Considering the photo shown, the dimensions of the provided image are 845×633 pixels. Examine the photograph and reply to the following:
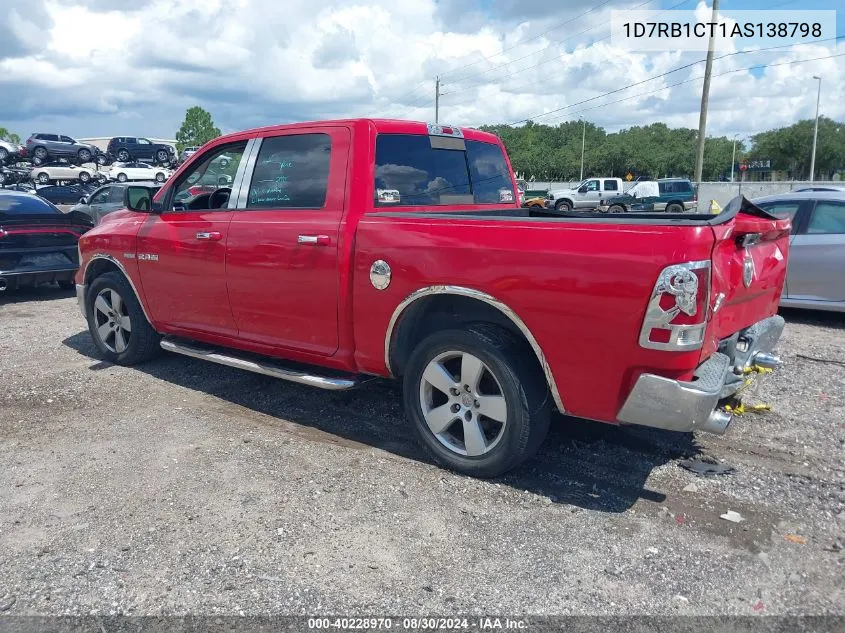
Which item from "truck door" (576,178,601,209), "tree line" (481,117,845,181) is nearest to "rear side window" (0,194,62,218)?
"truck door" (576,178,601,209)

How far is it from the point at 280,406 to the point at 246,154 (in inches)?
73.7

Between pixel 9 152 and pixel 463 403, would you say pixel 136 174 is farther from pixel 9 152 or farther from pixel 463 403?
pixel 463 403

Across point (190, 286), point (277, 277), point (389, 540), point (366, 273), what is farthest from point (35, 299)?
point (389, 540)

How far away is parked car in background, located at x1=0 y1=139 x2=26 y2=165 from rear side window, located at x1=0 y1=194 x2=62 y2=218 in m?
31.6

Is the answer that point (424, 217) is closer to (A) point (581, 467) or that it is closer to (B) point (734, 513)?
(A) point (581, 467)

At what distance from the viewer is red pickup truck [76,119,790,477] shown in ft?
10.5

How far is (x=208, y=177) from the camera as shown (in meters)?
5.46

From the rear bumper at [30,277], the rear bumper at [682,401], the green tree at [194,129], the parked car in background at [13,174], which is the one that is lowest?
the rear bumper at [30,277]

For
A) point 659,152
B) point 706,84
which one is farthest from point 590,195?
point 659,152

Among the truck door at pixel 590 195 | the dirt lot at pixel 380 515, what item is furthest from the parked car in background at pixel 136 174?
the dirt lot at pixel 380 515

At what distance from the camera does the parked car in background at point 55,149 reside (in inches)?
1518

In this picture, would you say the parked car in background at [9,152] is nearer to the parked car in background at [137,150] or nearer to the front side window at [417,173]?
the parked car in background at [137,150]

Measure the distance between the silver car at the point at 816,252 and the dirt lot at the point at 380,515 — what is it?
2574 millimetres

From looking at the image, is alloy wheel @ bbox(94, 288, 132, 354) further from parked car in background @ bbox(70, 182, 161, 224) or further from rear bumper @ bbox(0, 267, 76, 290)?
parked car in background @ bbox(70, 182, 161, 224)
